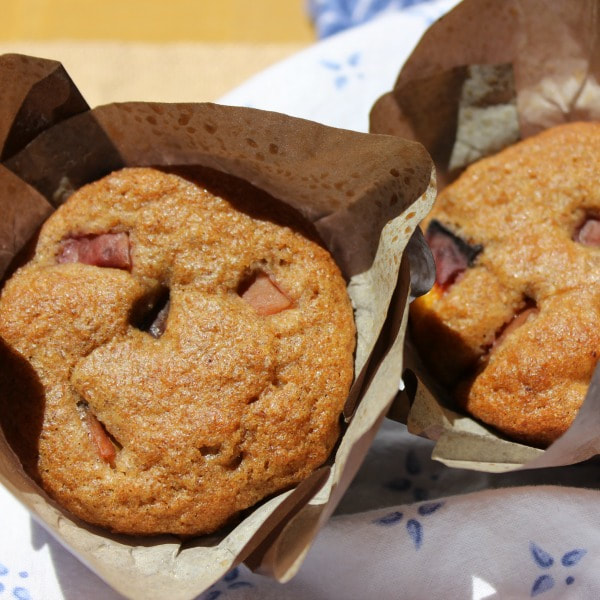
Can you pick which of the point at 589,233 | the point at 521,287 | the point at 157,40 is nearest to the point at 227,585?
the point at 521,287

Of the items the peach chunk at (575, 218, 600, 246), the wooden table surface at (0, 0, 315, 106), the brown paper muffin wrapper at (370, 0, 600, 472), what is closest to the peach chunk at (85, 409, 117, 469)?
the brown paper muffin wrapper at (370, 0, 600, 472)

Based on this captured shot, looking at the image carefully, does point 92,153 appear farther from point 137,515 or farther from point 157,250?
point 137,515

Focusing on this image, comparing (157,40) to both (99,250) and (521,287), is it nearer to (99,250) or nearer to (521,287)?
(99,250)

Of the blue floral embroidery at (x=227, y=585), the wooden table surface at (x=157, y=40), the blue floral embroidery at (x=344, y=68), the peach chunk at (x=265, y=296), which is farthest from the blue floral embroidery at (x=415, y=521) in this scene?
the wooden table surface at (x=157, y=40)

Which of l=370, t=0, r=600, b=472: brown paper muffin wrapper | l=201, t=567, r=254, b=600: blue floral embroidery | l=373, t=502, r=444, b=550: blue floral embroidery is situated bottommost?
l=201, t=567, r=254, b=600: blue floral embroidery

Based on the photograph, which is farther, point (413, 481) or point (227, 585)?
point (413, 481)

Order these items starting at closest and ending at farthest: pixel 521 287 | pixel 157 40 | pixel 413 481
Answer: pixel 521 287
pixel 413 481
pixel 157 40

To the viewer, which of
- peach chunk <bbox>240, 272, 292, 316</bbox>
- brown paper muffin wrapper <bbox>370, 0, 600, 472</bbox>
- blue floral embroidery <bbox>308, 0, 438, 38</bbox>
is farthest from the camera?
blue floral embroidery <bbox>308, 0, 438, 38</bbox>

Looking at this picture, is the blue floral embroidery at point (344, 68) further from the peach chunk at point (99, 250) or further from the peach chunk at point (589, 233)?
the peach chunk at point (99, 250)

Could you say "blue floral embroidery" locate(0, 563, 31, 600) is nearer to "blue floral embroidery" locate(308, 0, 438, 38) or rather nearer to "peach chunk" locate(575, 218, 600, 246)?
"peach chunk" locate(575, 218, 600, 246)
